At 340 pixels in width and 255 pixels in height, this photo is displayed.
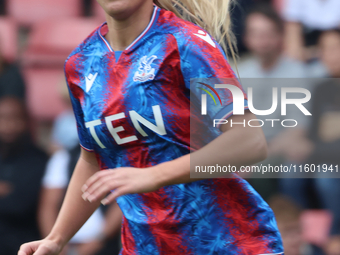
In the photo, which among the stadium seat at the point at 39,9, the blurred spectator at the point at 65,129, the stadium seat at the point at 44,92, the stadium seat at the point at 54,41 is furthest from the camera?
the stadium seat at the point at 39,9

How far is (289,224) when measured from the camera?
3057 millimetres

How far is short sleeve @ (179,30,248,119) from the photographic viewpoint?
1.40 metres

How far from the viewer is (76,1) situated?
17.9 feet

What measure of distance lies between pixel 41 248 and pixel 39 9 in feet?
14.2

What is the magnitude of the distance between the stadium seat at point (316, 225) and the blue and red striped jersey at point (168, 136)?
1.99 meters

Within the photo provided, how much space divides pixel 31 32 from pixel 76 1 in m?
0.64

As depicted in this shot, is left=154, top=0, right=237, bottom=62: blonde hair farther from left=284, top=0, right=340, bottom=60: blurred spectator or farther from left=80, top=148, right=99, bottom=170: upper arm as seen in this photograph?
left=284, top=0, right=340, bottom=60: blurred spectator

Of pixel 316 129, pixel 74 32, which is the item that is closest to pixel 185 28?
pixel 316 129

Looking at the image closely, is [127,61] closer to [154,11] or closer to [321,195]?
[154,11]

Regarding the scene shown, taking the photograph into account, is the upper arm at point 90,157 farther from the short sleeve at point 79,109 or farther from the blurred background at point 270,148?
the blurred background at point 270,148

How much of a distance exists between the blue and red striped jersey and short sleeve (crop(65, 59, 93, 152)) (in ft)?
0.28

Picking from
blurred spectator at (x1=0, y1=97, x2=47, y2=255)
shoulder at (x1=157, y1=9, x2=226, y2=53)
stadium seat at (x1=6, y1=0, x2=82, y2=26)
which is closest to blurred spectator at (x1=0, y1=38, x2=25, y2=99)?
blurred spectator at (x1=0, y1=97, x2=47, y2=255)

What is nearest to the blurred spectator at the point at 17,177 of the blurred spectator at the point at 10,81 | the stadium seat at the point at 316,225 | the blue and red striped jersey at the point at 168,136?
the blurred spectator at the point at 10,81

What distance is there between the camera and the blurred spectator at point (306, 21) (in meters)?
3.95
